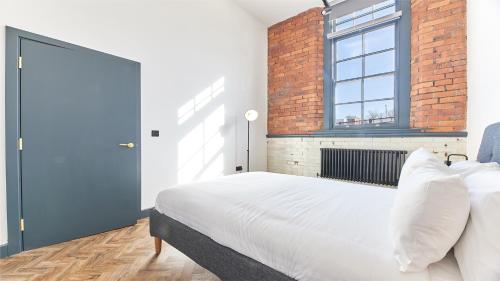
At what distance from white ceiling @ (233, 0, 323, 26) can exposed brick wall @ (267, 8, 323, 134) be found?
108 mm

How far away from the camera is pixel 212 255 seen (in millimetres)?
1488

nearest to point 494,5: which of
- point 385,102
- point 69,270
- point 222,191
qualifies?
point 385,102

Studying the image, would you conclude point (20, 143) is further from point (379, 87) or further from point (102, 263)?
point (379, 87)

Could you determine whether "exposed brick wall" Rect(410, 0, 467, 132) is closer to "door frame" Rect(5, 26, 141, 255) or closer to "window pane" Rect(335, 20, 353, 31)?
"window pane" Rect(335, 20, 353, 31)

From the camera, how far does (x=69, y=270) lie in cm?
187

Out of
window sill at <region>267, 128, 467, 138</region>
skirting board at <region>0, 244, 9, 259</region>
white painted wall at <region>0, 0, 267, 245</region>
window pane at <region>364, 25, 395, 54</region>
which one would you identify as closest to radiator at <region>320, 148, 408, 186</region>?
window sill at <region>267, 128, 467, 138</region>

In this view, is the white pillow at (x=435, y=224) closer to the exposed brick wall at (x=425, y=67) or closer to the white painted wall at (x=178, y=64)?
the exposed brick wall at (x=425, y=67)

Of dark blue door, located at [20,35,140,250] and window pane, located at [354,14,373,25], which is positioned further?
window pane, located at [354,14,373,25]

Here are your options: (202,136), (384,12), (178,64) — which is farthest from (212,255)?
(384,12)

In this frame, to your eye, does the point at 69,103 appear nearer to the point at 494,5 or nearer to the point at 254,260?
the point at 254,260

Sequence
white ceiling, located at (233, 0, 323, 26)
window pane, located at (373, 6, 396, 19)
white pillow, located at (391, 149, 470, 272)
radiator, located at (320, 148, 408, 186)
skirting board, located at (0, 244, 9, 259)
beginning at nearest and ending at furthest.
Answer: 1. white pillow, located at (391, 149, 470, 272)
2. skirting board, located at (0, 244, 9, 259)
3. radiator, located at (320, 148, 408, 186)
4. window pane, located at (373, 6, 396, 19)
5. white ceiling, located at (233, 0, 323, 26)

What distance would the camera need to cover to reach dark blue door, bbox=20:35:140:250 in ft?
7.16

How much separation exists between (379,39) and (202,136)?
299 centimetres

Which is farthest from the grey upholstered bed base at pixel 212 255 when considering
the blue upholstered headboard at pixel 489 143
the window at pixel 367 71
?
the window at pixel 367 71
